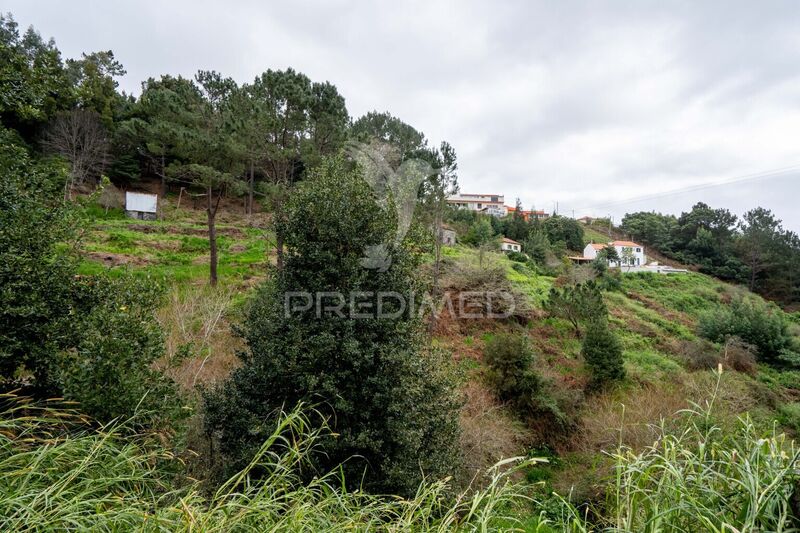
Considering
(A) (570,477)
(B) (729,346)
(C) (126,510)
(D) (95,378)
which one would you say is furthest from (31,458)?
(B) (729,346)

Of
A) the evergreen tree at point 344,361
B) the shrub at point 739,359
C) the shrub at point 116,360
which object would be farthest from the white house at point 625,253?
the shrub at point 116,360

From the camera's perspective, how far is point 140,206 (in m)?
21.8

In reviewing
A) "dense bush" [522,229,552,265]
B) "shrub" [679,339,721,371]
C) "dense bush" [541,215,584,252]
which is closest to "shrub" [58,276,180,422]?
"shrub" [679,339,721,371]

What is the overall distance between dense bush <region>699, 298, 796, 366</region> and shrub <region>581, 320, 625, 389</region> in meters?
9.34

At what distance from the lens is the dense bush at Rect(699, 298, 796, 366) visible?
16.6m

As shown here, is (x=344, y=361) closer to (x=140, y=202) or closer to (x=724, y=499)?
(x=724, y=499)

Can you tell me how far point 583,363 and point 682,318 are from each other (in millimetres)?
13411

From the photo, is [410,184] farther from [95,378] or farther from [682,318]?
[682,318]

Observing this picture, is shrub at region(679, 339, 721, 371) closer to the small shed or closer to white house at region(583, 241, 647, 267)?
white house at region(583, 241, 647, 267)

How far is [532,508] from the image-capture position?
705cm

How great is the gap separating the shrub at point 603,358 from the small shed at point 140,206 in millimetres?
24019

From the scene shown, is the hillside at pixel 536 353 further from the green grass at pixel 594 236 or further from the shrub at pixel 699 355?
the green grass at pixel 594 236

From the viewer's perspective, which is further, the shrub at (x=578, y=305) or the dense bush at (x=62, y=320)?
the shrub at (x=578, y=305)

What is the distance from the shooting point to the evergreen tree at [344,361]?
454 centimetres
